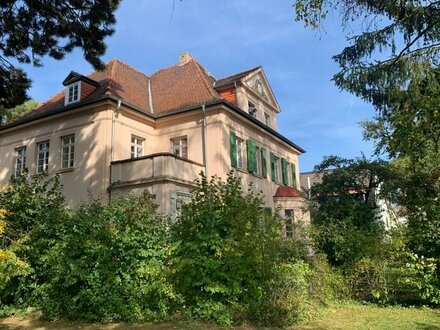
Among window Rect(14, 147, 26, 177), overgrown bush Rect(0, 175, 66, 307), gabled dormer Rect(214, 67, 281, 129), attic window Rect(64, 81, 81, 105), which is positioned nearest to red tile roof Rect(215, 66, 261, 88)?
gabled dormer Rect(214, 67, 281, 129)

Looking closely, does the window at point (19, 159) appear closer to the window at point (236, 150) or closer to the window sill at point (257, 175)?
the window at point (236, 150)

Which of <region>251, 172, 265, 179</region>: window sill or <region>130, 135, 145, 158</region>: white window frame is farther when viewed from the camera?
<region>251, 172, 265, 179</region>: window sill

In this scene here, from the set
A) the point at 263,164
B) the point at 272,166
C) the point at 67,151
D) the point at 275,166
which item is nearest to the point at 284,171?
the point at 275,166

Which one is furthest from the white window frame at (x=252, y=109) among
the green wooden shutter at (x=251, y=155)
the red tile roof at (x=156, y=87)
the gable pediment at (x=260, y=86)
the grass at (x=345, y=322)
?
the grass at (x=345, y=322)

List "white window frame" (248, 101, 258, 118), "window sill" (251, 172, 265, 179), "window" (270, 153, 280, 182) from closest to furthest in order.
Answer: "window sill" (251, 172, 265, 179) < "white window frame" (248, 101, 258, 118) < "window" (270, 153, 280, 182)

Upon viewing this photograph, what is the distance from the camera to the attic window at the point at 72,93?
2136 cm

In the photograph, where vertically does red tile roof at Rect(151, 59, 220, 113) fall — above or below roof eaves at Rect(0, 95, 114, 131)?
above

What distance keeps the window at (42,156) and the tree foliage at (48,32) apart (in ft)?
37.6

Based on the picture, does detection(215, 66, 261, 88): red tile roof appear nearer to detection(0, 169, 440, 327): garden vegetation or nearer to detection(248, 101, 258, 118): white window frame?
detection(248, 101, 258, 118): white window frame

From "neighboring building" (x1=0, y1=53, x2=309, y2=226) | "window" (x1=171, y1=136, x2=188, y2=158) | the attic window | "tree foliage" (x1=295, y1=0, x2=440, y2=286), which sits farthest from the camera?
"window" (x1=171, y1=136, x2=188, y2=158)

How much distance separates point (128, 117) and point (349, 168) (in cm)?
1196

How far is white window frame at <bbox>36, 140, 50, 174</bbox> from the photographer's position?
2169 cm

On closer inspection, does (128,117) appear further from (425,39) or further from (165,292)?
(425,39)

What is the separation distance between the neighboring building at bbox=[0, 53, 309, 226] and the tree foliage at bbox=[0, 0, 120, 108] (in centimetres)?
758
